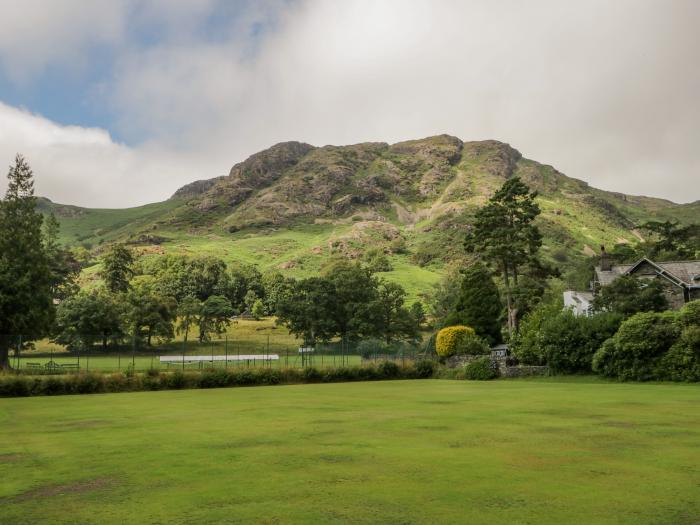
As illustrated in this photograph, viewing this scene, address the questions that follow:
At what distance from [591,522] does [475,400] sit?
18.3 meters

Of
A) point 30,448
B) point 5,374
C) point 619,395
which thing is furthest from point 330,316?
point 30,448

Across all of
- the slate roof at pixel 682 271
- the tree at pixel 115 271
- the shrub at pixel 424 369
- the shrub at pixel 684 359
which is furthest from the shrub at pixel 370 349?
the tree at pixel 115 271

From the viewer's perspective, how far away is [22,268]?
2069 inches

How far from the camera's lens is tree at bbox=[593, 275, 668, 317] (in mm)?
47094

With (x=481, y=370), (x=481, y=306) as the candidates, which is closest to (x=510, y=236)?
(x=481, y=306)

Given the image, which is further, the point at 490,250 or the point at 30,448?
the point at 490,250

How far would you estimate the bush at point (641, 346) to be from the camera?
35.9m

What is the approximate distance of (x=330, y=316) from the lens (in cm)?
9600

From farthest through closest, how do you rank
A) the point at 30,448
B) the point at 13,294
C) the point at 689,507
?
the point at 13,294
the point at 30,448
the point at 689,507

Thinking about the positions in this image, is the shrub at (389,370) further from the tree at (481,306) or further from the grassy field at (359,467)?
the grassy field at (359,467)

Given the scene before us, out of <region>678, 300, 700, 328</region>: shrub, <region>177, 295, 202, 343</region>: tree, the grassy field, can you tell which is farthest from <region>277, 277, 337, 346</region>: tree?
the grassy field

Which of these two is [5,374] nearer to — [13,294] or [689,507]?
[13,294]

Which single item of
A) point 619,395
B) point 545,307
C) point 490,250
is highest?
point 490,250

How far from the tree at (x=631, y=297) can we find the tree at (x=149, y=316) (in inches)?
2656
